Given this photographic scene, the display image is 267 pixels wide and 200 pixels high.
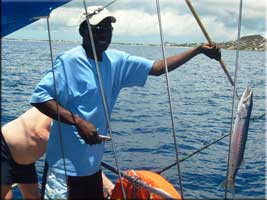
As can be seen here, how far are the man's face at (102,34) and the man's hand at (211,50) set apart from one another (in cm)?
87

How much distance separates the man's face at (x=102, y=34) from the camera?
3923mm

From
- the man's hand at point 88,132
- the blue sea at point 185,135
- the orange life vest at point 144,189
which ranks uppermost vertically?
the man's hand at point 88,132

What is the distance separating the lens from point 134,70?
14.2ft

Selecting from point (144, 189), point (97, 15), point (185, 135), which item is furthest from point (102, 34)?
point (185, 135)

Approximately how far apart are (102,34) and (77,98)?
24.0 inches

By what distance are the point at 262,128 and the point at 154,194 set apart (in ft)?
31.3

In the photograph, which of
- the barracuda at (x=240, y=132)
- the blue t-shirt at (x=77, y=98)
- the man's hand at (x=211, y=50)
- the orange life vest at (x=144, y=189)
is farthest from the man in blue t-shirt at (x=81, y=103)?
the barracuda at (x=240, y=132)

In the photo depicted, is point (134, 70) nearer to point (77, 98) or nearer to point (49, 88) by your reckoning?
point (77, 98)

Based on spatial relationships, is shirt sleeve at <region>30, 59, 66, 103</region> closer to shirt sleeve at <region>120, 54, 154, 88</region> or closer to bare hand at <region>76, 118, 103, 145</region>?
bare hand at <region>76, 118, 103, 145</region>

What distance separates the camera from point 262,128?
500 inches

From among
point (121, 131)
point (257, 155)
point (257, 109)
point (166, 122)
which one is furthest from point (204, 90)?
point (257, 155)

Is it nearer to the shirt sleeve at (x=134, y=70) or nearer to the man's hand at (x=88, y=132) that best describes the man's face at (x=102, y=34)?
the shirt sleeve at (x=134, y=70)

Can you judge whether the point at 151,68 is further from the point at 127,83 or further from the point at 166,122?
the point at 166,122

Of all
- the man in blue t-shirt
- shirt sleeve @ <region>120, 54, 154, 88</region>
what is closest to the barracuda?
shirt sleeve @ <region>120, 54, 154, 88</region>
